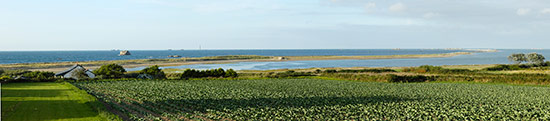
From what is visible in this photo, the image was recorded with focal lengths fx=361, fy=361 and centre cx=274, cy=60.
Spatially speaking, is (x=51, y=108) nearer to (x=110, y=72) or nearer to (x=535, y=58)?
(x=110, y=72)

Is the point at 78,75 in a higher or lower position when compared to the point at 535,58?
lower

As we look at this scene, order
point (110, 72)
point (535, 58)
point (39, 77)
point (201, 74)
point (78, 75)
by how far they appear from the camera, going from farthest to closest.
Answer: point (535, 58) < point (201, 74) < point (110, 72) < point (78, 75) < point (39, 77)

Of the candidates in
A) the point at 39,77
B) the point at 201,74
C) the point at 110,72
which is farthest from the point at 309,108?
the point at 110,72

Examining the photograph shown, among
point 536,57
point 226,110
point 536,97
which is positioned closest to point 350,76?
point 536,97

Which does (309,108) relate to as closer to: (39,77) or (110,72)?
(39,77)

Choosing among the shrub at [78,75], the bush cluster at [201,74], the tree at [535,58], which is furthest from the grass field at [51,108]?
the tree at [535,58]

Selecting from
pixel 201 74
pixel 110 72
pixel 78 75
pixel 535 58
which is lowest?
pixel 201 74

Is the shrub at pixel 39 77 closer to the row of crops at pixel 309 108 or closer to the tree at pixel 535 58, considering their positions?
the row of crops at pixel 309 108

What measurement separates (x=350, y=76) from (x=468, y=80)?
19.6m

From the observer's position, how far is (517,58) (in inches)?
4870

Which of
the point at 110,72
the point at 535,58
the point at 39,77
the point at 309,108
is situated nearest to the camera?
the point at 309,108

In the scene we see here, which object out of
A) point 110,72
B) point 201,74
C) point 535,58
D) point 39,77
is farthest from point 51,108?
point 535,58

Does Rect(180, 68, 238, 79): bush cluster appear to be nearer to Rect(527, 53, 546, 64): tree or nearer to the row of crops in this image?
the row of crops

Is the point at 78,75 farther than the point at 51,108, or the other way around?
the point at 78,75
